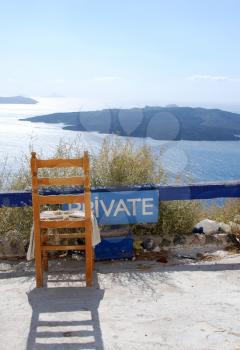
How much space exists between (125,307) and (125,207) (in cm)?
174

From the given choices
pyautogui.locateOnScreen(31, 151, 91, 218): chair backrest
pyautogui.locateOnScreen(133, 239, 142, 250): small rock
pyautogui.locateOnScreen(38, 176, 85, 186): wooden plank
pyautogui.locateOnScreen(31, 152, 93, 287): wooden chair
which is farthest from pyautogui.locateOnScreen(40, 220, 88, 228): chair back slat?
pyautogui.locateOnScreen(133, 239, 142, 250): small rock

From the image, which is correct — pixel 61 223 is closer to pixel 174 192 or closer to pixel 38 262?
pixel 38 262

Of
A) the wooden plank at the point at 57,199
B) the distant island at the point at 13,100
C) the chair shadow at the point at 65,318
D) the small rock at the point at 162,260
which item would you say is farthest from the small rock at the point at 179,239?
the distant island at the point at 13,100

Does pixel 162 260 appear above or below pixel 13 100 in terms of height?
below

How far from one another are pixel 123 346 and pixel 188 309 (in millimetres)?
895

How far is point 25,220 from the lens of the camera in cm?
590

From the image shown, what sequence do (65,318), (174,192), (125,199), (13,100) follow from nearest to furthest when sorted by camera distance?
(65,318), (125,199), (174,192), (13,100)

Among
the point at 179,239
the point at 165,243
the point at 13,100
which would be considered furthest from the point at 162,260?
the point at 13,100

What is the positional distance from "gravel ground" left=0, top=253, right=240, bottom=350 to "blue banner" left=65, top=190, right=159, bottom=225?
1.86ft

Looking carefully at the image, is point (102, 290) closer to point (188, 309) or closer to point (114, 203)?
point (188, 309)

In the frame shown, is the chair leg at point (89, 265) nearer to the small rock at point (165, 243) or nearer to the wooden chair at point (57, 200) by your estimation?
the wooden chair at point (57, 200)

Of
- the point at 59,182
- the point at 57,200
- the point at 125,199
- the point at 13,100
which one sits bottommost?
the point at 125,199

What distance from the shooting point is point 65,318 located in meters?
3.89

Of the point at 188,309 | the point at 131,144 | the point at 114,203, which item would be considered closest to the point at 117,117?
the point at 131,144
